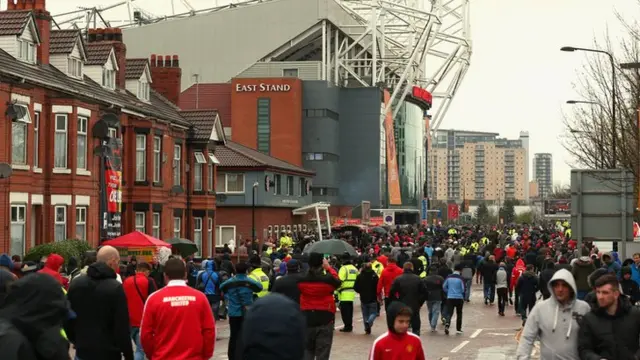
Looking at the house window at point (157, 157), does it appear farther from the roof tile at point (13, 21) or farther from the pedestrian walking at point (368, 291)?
the pedestrian walking at point (368, 291)

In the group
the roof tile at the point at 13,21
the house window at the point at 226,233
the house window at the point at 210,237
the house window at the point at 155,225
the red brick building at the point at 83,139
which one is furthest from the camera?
the house window at the point at 226,233

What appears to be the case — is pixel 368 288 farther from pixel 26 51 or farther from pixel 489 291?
pixel 26 51

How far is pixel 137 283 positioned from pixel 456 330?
12.8 m

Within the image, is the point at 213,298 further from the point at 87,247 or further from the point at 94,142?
the point at 94,142

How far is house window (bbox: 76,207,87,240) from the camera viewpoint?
120 ft

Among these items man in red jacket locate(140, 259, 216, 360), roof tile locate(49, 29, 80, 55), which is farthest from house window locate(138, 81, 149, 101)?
man in red jacket locate(140, 259, 216, 360)

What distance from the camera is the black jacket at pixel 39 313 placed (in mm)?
8000

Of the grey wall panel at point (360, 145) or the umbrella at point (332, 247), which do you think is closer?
the umbrella at point (332, 247)

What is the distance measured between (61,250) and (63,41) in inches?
407

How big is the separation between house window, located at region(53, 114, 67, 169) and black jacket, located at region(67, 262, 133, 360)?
24.4m

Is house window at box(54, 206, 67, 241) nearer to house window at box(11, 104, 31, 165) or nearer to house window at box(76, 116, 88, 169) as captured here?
house window at box(76, 116, 88, 169)

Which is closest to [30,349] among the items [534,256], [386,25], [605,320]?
[605,320]

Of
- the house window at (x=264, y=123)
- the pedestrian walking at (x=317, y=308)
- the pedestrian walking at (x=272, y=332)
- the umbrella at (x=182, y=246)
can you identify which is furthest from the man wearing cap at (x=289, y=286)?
the house window at (x=264, y=123)

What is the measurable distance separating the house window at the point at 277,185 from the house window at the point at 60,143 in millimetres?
33829
